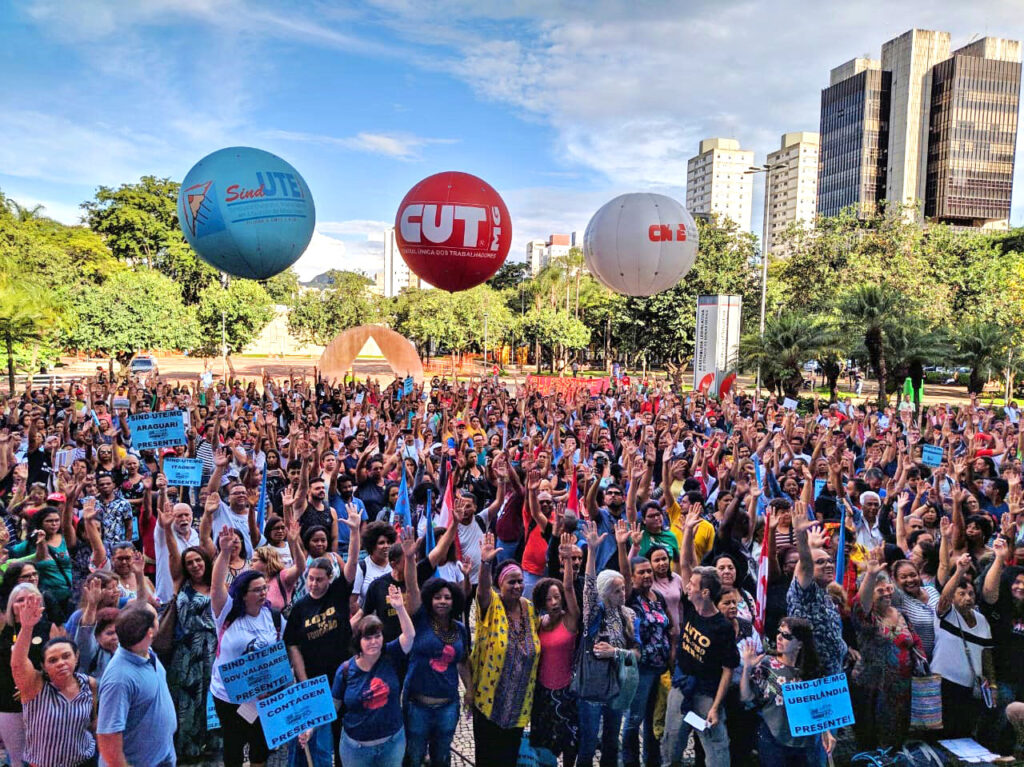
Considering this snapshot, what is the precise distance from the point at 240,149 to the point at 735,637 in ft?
33.9

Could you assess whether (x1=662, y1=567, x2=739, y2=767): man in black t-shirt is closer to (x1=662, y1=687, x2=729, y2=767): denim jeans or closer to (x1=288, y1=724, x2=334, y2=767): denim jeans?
(x1=662, y1=687, x2=729, y2=767): denim jeans

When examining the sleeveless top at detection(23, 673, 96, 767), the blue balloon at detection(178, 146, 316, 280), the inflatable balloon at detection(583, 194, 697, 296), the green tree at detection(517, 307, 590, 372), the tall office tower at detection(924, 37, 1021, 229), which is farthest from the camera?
the tall office tower at detection(924, 37, 1021, 229)

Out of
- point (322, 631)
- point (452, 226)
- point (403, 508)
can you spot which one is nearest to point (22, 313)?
point (452, 226)

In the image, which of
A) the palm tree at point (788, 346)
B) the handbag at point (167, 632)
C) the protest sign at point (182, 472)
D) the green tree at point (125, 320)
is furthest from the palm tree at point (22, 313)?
the palm tree at point (788, 346)

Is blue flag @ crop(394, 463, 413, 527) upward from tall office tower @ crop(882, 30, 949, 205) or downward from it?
downward

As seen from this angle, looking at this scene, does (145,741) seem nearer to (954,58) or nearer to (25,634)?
(25,634)

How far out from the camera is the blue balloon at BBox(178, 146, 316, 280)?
1101cm

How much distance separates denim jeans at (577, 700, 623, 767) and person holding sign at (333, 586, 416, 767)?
1.05m

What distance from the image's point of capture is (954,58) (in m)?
102

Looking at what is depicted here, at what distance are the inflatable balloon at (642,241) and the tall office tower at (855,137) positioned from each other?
103842mm

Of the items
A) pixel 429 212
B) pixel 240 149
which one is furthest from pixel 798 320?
pixel 240 149

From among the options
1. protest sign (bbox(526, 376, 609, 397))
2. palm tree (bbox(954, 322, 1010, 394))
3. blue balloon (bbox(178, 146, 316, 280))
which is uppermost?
blue balloon (bbox(178, 146, 316, 280))

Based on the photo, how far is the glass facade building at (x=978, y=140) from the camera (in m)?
103

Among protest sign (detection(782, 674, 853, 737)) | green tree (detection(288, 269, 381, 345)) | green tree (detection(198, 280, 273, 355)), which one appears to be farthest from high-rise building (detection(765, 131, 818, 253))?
protest sign (detection(782, 674, 853, 737))
